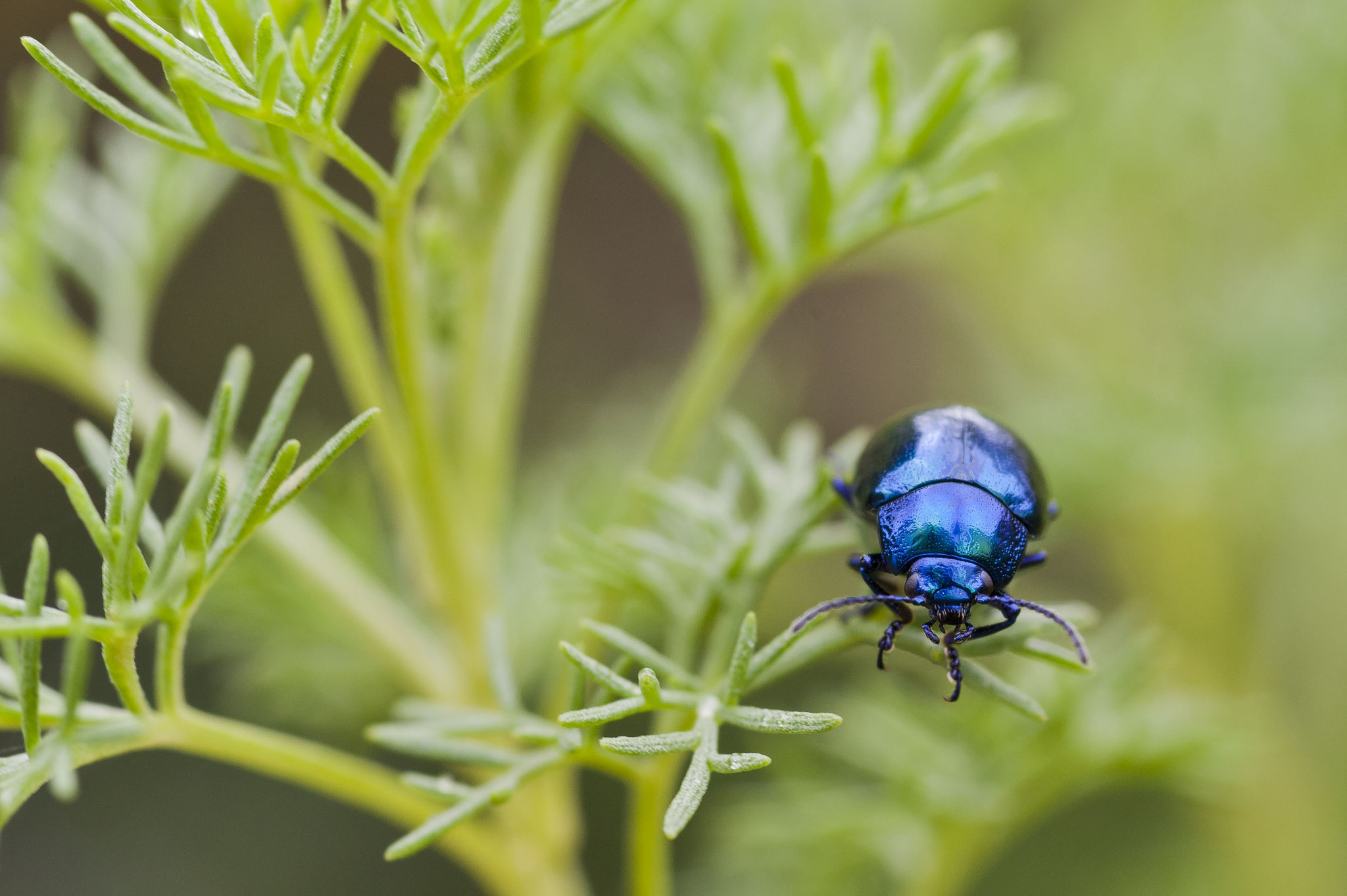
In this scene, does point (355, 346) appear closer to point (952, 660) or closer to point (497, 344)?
point (497, 344)

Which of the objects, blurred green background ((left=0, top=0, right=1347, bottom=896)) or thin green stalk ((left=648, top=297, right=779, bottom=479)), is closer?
thin green stalk ((left=648, top=297, right=779, bottom=479))

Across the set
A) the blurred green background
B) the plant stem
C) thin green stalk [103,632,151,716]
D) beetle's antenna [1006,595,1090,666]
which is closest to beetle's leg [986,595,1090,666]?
beetle's antenna [1006,595,1090,666]

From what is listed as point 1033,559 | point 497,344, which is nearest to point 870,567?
point 1033,559

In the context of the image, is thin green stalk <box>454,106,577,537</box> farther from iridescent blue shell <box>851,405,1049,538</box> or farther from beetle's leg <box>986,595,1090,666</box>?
beetle's leg <box>986,595,1090,666</box>

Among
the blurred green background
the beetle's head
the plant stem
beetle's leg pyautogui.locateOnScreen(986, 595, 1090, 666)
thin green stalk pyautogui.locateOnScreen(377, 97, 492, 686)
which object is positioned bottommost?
the plant stem

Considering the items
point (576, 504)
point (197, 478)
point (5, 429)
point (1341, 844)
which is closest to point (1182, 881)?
point (1341, 844)

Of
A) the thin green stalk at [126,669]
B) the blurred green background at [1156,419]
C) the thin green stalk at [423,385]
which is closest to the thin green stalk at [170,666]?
the thin green stalk at [126,669]

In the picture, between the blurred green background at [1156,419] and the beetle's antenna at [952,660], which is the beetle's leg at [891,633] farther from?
the blurred green background at [1156,419]

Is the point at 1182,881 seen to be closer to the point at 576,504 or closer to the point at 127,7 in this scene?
the point at 576,504
